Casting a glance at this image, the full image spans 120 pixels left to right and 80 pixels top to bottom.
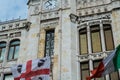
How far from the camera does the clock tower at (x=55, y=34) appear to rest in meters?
22.3

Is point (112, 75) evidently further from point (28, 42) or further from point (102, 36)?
point (28, 42)

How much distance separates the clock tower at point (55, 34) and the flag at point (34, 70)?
2.17 m

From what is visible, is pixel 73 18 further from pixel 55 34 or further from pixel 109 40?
pixel 109 40

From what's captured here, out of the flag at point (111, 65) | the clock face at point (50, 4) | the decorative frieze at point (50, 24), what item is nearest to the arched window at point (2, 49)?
the decorative frieze at point (50, 24)

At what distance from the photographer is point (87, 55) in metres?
22.9

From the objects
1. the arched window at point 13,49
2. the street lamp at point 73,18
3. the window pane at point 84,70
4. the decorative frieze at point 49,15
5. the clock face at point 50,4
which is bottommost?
the window pane at point 84,70

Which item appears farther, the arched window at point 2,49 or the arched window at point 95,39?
the arched window at point 2,49

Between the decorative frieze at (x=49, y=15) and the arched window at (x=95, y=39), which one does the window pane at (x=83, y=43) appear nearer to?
the arched window at (x=95, y=39)

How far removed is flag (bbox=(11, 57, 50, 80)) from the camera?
19.8 metres

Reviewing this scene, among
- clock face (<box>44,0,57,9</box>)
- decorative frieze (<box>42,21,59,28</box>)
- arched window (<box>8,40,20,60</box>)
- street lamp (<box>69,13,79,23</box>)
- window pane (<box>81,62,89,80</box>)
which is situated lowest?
window pane (<box>81,62,89,80</box>)

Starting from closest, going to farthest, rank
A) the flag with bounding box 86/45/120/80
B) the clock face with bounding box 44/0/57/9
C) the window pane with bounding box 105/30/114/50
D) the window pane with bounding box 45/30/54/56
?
1. the flag with bounding box 86/45/120/80
2. the window pane with bounding box 105/30/114/50
3. the window pane with bounding box 45/30/54/56
4. the clock face with bounding box 44/0/57/9

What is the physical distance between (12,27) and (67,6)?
5.94m

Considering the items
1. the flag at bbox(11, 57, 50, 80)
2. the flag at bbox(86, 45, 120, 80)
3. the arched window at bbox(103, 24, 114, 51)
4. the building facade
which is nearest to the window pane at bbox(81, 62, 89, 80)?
the building facade

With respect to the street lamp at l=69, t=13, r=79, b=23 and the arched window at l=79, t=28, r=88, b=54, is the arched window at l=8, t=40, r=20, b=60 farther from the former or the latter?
the arched window at l=79, t=28, r=88, b=54
